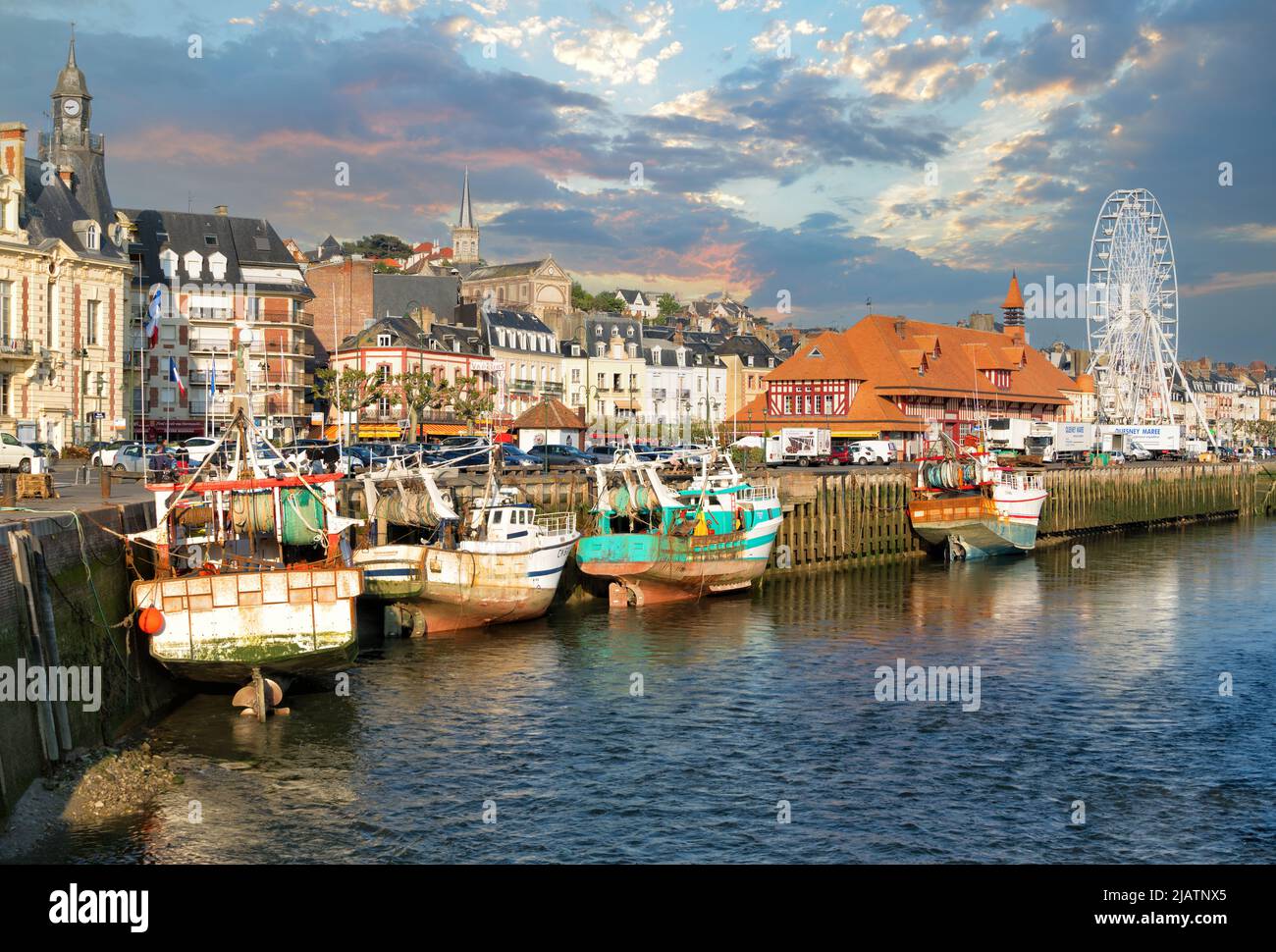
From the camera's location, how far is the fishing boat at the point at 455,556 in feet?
119

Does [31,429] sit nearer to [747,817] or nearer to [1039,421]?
[747,817]

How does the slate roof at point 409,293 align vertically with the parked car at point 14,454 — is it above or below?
above

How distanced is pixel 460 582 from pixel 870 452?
170 feet

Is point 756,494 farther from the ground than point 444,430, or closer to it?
closer to it

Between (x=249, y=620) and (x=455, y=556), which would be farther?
(x=455, y=556)

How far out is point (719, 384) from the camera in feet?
427

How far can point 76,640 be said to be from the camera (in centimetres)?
2258

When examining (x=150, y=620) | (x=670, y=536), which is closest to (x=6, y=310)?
(x=670, y=536)

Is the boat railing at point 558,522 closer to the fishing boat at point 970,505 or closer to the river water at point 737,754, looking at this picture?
the river water at point 737,754

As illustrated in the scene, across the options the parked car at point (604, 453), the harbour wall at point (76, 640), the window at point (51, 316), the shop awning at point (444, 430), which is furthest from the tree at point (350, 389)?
the harbour wall at point (76, 640)

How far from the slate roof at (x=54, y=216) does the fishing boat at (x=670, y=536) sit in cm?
4083

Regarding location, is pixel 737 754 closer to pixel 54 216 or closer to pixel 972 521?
pixel 972 521

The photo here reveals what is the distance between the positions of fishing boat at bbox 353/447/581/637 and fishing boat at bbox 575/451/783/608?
9.18ft
